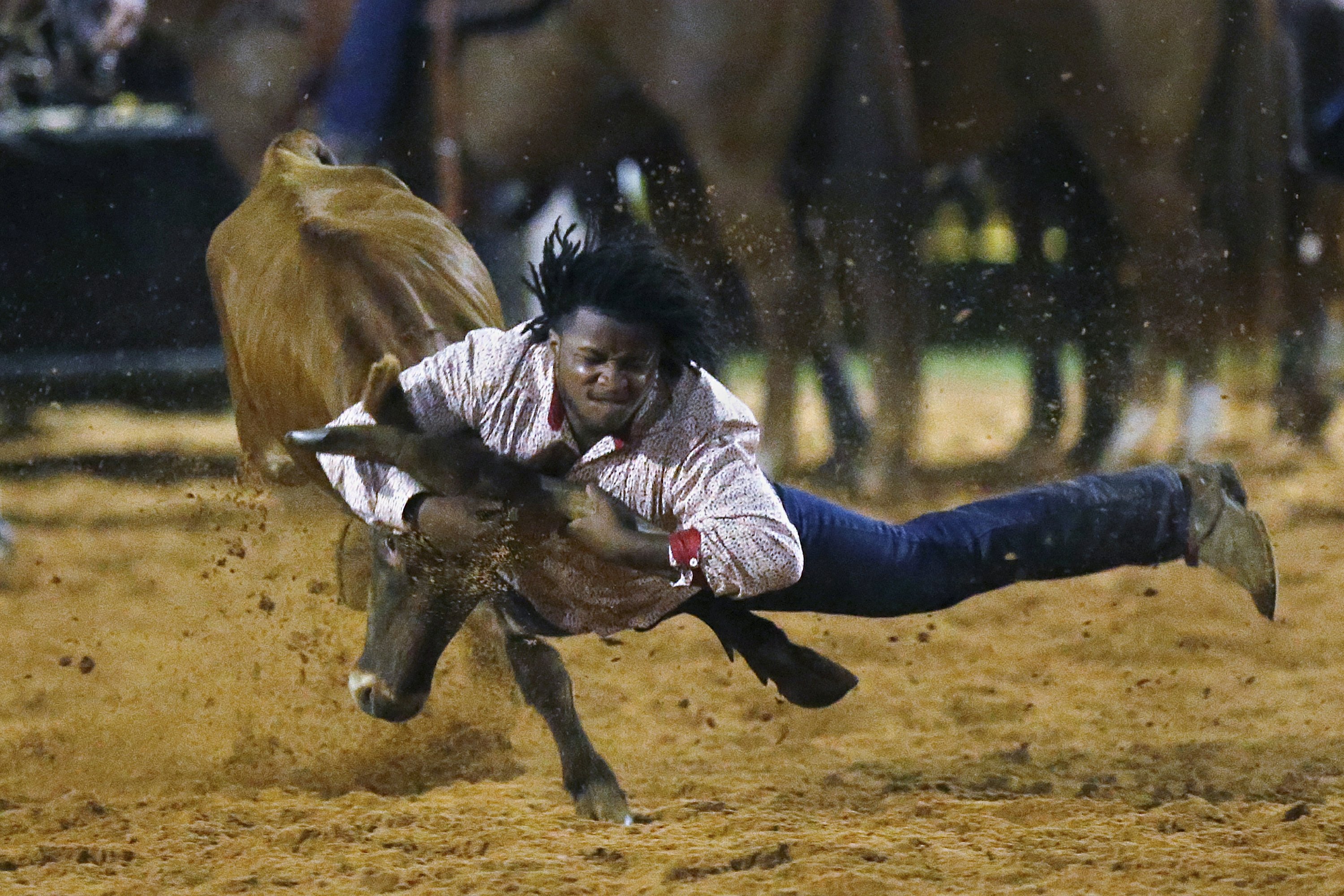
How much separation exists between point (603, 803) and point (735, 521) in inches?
36.8

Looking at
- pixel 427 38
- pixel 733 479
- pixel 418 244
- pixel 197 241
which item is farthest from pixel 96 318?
pixel 733 479

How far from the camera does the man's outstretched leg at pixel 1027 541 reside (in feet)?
10.1

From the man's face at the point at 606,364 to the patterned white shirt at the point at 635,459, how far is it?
7cm

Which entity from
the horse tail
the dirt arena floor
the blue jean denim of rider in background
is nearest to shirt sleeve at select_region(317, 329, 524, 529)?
the dirt arena floor

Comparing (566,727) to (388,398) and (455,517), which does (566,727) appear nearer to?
(455,517)

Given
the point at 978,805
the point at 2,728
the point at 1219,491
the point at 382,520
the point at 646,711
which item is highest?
the point at 1219,491

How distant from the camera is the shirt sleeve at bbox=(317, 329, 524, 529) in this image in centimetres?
283

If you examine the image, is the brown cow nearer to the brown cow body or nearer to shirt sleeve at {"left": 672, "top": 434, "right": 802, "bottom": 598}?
the brown cow body

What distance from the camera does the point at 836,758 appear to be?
12.4ft

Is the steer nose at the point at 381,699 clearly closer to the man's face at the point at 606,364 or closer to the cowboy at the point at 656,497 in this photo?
the cowboy at the point at 656,497

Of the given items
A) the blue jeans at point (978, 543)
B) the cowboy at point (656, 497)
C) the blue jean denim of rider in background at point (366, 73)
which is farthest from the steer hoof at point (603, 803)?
the blue jean denim of rider in background at point (366, 73)

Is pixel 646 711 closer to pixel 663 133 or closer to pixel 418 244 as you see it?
pixel 418 244

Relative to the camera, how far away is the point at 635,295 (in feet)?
8.88

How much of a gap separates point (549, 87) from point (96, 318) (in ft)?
6.07
